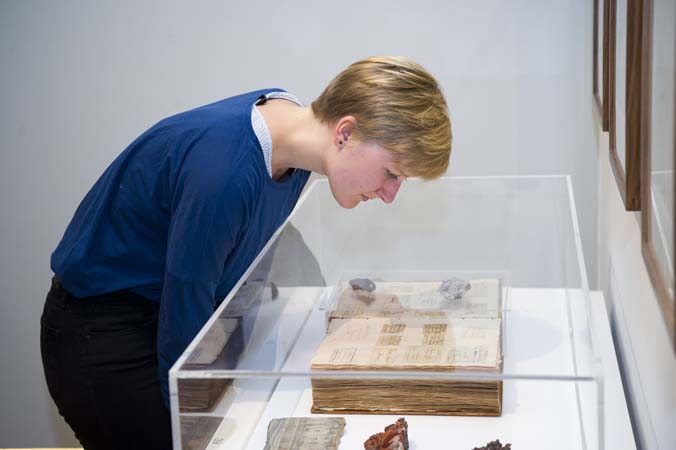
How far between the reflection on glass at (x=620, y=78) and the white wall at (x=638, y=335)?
→ 0.16m

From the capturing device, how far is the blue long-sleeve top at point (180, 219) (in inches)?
66.7

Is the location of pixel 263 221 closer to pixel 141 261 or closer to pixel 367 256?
pixel 141 261

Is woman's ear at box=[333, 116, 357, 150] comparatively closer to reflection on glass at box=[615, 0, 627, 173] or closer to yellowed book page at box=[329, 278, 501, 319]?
yellowed book page at box=[329, 278, 501, 319]

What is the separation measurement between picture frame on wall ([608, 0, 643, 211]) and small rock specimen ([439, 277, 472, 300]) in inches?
15.9

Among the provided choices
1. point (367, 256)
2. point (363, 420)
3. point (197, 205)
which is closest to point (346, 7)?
point (367, 256)

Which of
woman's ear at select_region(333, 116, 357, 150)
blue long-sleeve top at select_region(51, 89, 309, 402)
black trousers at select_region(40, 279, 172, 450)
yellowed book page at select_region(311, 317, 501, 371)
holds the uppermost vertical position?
woman's ear at select_region(333, 116, 357, 150)

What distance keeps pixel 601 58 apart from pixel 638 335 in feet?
3.65

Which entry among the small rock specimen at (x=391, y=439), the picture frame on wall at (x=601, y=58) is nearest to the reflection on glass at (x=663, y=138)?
the small rock specimen at (x=391, y=439)

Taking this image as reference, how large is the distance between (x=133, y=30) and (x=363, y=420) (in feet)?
7.40

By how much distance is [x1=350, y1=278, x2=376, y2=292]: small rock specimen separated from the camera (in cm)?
208

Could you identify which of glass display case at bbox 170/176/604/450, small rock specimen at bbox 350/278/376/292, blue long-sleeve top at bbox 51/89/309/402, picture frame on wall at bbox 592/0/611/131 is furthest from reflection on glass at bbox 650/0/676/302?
picture frame on wall at bbox 592/0/611/131

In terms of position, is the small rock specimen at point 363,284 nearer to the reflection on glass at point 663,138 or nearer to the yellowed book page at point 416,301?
the yellowed book page at point 416,301

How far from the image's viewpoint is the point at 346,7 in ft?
10.6

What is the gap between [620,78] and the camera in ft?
6.42
